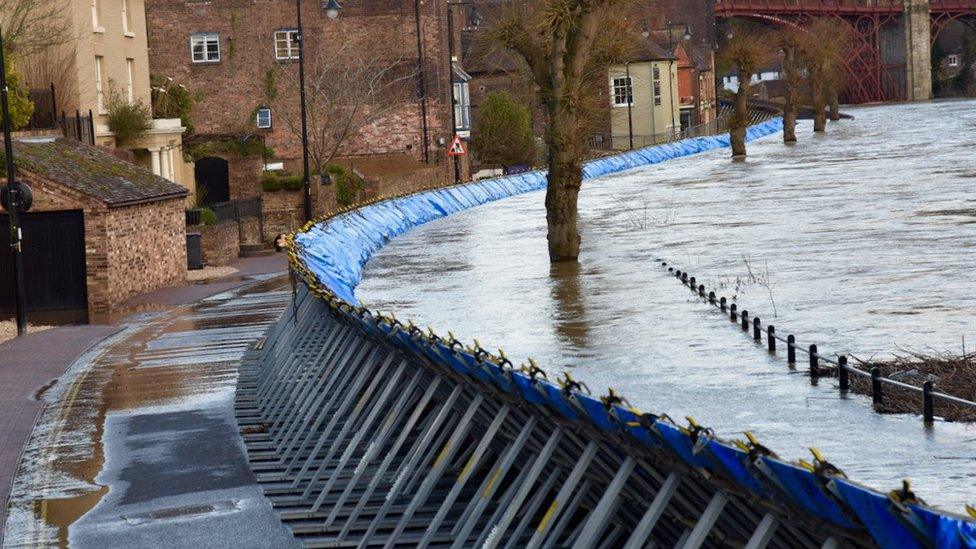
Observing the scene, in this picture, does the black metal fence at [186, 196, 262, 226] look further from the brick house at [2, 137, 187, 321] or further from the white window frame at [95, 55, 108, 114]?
the brick house at [2, 137, 187, 321]

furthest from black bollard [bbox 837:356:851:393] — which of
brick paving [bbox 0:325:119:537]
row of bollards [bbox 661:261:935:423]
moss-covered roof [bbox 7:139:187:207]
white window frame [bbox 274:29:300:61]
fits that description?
white window frame [bbox 274:29:300:61]

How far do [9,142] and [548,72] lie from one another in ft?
39.1

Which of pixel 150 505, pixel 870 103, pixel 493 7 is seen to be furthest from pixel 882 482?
pixel 870 103

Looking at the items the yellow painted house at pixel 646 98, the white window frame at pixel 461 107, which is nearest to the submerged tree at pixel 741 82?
the yellow painted house at pixel 646 98

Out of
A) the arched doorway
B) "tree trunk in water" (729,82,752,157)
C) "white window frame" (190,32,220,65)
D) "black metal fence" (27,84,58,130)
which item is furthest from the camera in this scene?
"tree trunk in water" (729,82,752,157)

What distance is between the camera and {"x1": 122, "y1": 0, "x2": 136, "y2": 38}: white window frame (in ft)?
154

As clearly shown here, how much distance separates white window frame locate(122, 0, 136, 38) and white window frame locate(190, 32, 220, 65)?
23.4 metres

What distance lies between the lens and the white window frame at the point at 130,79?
4731 centimetres

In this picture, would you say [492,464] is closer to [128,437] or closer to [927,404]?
[927,404]

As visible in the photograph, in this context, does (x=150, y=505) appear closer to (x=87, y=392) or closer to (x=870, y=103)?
(x=87, y=392)

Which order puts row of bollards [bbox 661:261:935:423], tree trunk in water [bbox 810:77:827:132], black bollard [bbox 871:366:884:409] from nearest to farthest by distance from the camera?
row of bollards [bbox 661:261:935:423] < black bollard [bbox 871:366:884:409] < tree trunk in water [bbox 810:77:827:132]

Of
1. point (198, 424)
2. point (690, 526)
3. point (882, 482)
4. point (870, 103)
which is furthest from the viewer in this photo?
point (870, 103)

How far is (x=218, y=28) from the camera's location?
71188 mm

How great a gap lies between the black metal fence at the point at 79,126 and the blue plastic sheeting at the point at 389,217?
23.3 ft
